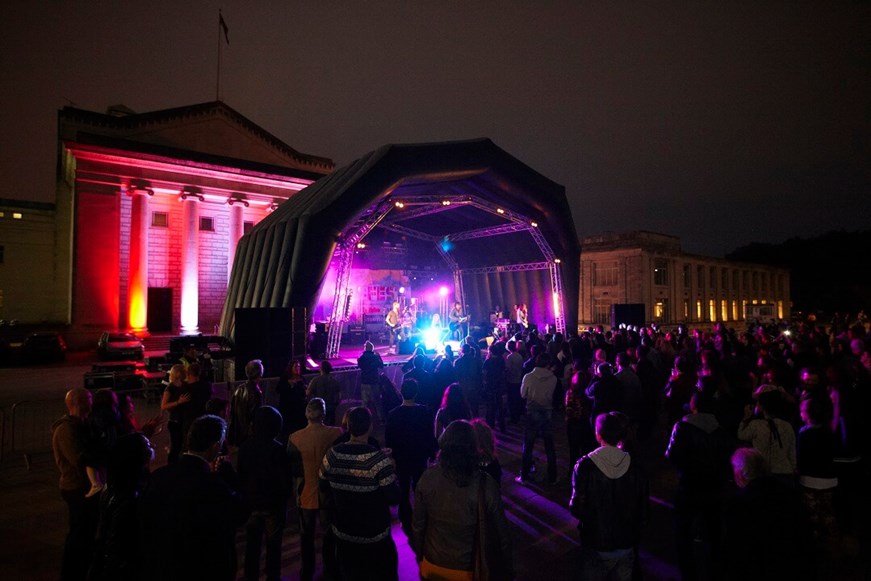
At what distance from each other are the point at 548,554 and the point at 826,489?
9.19ft

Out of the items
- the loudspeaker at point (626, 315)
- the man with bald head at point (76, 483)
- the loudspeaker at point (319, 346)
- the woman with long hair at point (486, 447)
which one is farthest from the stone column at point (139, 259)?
the woman with long hair at point (486, 447)

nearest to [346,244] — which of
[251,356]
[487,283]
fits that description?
[251,356]

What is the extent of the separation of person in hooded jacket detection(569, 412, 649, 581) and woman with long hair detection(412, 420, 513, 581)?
854mm

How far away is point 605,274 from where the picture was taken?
154ft

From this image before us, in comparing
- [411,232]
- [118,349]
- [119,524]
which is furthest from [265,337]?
[411,232]

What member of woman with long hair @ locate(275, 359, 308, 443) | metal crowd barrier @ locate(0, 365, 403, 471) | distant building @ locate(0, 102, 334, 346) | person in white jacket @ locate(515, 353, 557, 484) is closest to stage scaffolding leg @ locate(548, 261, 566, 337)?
metal crowd barrier @ locate(0, 365, 403, 471)

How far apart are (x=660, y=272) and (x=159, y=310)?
4415cm

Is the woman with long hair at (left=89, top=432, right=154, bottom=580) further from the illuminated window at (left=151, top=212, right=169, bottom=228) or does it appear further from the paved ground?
the illuminated window at (left=151, top=212, right=169, bottom=228)

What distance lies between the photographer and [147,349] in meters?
24.0

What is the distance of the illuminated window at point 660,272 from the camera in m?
46.0

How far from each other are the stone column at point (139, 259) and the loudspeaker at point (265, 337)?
18002 mm

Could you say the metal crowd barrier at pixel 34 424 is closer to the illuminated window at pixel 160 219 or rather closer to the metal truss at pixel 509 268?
the metal truss at pixel 509 268

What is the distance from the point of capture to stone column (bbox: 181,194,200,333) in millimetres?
26891

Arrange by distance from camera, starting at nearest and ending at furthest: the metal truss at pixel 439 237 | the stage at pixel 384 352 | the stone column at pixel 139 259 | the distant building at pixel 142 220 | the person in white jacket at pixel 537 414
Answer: the person in white jacket at pixel 537 414 < the stage at pixel 384 352 < the metal truss at pixel 439 237 < the distant building at pixel 142 220 < the stone column at pixel 139 259
